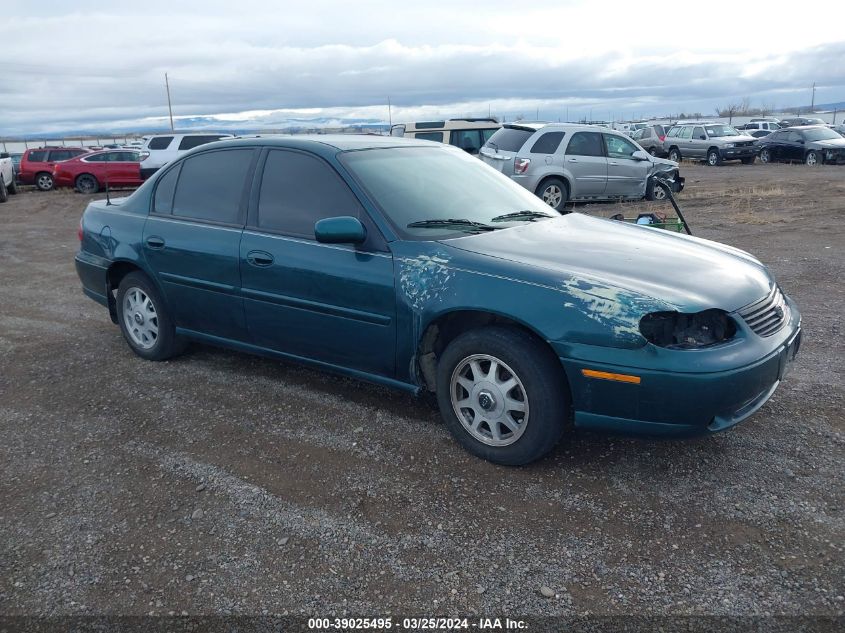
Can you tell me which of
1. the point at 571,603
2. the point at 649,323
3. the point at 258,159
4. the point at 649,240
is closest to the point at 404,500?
the point at 571,603

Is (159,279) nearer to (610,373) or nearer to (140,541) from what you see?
(140,541)

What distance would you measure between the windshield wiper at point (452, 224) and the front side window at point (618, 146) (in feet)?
34.4

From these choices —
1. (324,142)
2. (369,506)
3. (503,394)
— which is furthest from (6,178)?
(503,394)

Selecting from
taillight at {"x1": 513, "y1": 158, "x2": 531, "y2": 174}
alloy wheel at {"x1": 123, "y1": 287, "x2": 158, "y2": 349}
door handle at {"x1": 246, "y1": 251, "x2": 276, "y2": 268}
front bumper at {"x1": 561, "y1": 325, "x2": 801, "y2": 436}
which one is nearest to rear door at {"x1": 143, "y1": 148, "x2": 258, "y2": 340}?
door handle at {"x1": 246, "y1": 251, "x2": 276, "y2": 268}

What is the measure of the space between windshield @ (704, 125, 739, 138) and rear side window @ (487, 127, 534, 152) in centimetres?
1688

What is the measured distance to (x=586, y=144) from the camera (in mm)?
13516

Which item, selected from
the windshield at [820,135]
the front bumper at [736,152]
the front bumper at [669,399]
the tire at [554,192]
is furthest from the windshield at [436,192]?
the windshield at [820,135]

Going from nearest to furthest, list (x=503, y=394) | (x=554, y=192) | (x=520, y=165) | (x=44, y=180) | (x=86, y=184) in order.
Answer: (x=503, y=394) < (x=520, y=165) < (x=554, y=192) < (x=86, y=184) < (x=44, y=180)

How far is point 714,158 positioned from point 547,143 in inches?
654

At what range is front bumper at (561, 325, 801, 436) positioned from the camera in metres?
3.06

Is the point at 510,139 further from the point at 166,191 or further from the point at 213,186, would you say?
the point at 213,186

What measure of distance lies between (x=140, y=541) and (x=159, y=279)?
2.36 metres

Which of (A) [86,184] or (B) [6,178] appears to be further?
(A) [86,184]

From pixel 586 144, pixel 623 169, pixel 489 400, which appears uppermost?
pixel 586 144
